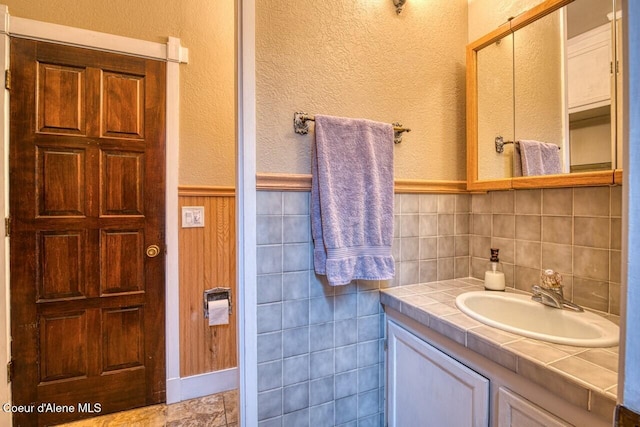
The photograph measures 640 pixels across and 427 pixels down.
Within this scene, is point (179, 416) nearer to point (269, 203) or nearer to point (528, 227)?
point (269, 203)

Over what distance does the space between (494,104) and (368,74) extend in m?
0.61

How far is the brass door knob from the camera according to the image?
175 centimetres

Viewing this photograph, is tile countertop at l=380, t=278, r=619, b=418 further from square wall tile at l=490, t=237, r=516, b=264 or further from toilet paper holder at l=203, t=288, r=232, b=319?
toilet paper holder at l=203, t=288, r=232, b=319

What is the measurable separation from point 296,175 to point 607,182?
3.50 feet

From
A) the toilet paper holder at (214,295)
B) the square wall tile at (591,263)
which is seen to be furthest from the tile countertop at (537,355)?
the toilet paper holder at (214,295)

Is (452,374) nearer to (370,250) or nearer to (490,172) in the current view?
(370,250)

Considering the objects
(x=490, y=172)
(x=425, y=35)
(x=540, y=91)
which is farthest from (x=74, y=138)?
(x=540, y=91)

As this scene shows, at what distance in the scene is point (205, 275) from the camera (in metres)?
1.87

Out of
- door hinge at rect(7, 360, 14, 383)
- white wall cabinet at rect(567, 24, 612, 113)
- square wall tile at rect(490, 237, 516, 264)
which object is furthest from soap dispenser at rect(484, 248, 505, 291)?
door hinge at rect(7, 360, 14, 383)

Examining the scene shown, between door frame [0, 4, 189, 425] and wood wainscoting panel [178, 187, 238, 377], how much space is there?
0.05m

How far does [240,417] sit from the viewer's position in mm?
1110

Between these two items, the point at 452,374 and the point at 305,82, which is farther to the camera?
the point at 305,82

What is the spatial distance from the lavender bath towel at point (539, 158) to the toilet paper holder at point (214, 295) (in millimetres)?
1768

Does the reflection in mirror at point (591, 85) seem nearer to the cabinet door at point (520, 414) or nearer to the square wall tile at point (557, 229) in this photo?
the square wall tile at point (557, 229)
